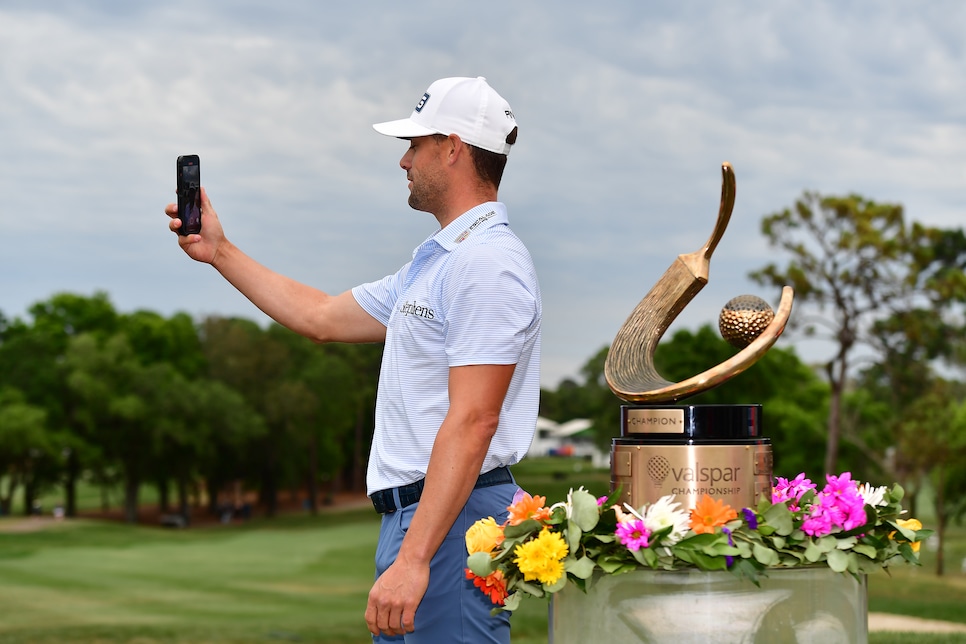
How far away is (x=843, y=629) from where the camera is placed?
3.10 m

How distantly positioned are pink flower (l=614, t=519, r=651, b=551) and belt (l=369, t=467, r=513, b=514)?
2.49 feet

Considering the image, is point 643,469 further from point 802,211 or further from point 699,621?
point 802,211

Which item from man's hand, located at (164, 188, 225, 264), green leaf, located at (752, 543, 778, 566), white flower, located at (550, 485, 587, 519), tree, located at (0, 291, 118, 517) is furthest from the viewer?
tree, located at (0, 291, 118, 517)

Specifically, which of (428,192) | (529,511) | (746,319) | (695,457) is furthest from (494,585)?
(428,192)

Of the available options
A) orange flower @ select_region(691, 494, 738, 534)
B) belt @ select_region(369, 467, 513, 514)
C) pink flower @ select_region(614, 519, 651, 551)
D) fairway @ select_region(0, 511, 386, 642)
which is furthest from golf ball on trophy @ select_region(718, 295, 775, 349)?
fairway @ select_region(0, 511, 386, 642)

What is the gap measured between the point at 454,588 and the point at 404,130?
4.75 feet

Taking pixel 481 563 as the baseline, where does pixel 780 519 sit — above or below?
above

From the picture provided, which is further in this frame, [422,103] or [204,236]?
[204,236]

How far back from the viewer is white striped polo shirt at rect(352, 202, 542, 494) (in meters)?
3.48

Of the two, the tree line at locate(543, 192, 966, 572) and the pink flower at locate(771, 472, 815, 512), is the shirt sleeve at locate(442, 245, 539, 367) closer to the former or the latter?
the pink flower at locate(771, 472, 815, 512)

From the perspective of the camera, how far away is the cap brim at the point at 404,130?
374 centimetres

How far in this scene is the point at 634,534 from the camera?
2.97 meters

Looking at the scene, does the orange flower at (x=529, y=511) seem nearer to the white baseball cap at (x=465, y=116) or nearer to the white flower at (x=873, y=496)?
the white flower at (x=873, y=496)

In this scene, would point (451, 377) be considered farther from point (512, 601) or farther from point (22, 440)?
point (22, 440)
